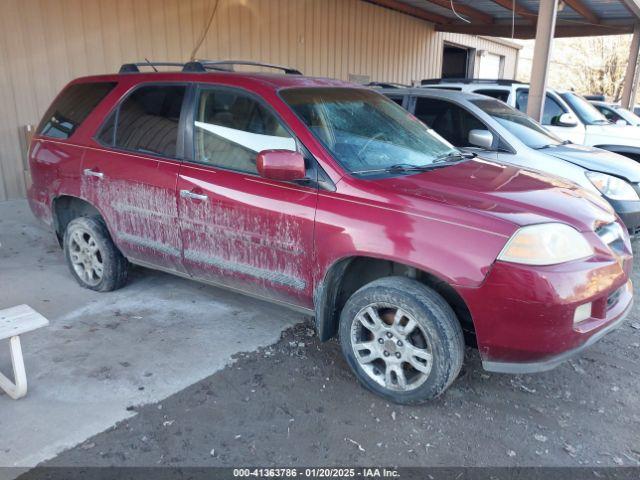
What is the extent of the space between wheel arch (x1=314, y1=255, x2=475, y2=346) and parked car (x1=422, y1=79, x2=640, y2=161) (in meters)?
5.25

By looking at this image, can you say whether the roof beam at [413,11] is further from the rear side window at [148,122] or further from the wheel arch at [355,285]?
the wheel arch at [355,285]

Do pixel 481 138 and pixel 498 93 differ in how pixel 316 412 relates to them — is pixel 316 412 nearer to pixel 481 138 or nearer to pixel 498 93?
pixel 481 138

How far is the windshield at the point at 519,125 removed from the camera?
607 centimetres

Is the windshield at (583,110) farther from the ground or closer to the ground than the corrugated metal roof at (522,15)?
closer to the ground

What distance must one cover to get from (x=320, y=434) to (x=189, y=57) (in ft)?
24.5

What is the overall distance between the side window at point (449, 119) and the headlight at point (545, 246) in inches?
131

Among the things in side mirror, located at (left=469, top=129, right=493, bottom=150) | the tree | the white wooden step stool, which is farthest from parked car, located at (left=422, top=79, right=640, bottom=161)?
the tree

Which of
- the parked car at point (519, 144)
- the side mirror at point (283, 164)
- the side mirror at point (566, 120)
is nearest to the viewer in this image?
the side mirror at point (283, 164)

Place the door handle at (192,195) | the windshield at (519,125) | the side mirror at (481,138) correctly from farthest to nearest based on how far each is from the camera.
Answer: the windshield at (519,125) → the side mirror at (481,138) → the door handle at (192,195)

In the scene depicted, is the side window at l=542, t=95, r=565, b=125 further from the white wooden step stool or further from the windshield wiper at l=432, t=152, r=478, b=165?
the white wooden step stool

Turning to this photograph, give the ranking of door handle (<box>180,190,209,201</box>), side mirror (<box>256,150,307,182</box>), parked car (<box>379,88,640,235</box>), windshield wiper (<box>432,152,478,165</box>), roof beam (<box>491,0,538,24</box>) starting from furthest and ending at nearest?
roof beam (<box>491,0,538,24</box>) < parked car (<box>379,88,640,235</box>) < windshield wiper (<box>432,152,478,165</box>) < door handle (<box>180,190,209,201</box>) < side mirror (<box>256,150,307,182</box>)

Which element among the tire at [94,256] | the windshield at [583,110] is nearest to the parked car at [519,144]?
the windshield at [583,110]

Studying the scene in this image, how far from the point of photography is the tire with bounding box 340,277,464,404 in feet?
9.58

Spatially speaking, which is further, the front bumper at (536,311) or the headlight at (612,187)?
the headlight at (612,187)
